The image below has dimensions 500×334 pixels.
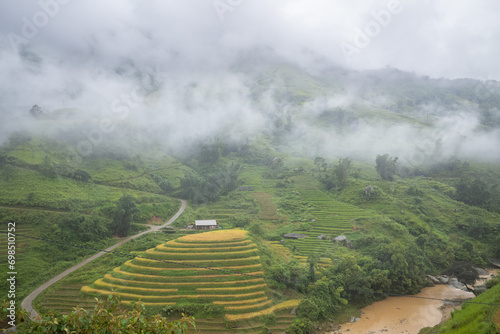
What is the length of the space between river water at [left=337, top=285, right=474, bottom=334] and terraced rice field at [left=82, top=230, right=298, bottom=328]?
9.61 metres

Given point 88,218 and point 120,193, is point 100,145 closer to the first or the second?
point 120,193

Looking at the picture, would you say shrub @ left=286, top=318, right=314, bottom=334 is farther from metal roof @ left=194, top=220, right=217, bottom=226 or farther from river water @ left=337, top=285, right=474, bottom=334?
metal roof @ left=194, top=220, right=217, bottom=226

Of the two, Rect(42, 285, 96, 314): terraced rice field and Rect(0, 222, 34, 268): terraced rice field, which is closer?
Rect(42, 285, 96, 314): terraced rice field

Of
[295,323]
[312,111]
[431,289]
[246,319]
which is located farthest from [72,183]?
[312,111]

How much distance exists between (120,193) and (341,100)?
130569 millimetres

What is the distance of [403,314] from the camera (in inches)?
1500

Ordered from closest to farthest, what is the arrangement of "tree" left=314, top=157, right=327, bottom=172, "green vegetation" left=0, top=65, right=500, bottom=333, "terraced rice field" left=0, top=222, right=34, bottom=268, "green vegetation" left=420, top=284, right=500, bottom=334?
"green vegetation" left=420, top=284, right=500, bottom=334 → "green vegetation" left=0, top=65, right=500, bottom=333 → "terraced rice field" left=0, top=222, right=34, bottom=268 → "tree" left=314, top=157, right=327, bottom=172

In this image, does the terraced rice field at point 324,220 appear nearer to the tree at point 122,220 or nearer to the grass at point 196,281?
the grass at point 196,281

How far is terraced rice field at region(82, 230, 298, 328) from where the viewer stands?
3291 centimetres

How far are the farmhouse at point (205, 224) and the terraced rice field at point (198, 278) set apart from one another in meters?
19.7

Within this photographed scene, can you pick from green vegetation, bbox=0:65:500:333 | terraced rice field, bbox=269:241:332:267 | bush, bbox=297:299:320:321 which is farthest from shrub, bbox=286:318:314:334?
terraced rice field, bbox=269:241:332:267

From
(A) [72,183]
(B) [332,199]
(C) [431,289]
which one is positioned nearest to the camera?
(C) [431,289]

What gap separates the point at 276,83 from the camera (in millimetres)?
175625

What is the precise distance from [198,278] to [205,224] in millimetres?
25501
